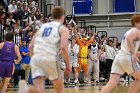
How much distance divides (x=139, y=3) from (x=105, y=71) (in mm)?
7549

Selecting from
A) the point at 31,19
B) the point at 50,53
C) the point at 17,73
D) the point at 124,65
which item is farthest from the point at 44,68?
the point at 31,19

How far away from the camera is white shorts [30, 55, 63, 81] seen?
6336mm

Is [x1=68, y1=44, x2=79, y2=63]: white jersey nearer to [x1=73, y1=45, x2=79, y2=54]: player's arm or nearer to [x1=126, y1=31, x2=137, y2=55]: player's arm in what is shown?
[x1=73, y1=45, x2=79, y2=54]: player's arm

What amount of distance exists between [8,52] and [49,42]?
567cm

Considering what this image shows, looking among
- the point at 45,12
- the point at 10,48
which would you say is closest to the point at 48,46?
the point at 10,48

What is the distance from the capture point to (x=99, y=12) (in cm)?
2577

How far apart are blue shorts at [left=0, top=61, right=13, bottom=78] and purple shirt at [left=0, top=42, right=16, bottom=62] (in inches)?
5.9

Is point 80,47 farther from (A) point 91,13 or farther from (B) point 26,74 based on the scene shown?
(A) point 91,13

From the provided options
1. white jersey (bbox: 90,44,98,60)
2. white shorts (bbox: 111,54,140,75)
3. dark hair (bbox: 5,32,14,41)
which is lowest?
white jersey (bbox: 90,44,98,60)

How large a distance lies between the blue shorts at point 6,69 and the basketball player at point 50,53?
17.6 feet

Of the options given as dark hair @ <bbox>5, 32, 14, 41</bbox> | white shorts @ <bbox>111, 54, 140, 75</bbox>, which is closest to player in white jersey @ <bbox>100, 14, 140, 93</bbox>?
white shorts @ <bbox>111, 54, 140, 75</bbox>

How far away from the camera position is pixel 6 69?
1181 cm

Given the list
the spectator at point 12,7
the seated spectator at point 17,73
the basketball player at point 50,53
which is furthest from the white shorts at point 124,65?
the spectator at point 12,7

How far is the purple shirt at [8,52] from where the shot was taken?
11.8m
